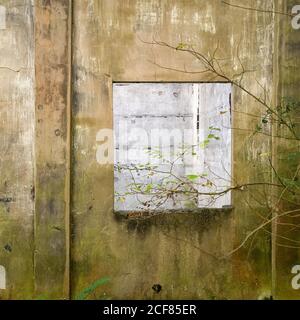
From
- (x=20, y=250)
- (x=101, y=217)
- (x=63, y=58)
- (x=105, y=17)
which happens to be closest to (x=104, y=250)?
(x=101, y=217)

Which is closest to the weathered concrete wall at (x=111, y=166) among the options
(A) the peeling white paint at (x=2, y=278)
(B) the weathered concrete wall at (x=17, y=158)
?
(B) the weathered concrete wall at (x=17, y=158)

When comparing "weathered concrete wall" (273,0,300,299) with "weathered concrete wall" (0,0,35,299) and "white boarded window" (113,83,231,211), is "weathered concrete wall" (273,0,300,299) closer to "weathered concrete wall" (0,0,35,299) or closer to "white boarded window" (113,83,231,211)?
"white boarded window" (113,83,231,211)

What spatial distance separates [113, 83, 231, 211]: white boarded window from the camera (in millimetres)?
6082

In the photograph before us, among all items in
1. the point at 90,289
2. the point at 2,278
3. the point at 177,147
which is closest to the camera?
the point at 90,289

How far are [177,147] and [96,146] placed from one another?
0.86 metres

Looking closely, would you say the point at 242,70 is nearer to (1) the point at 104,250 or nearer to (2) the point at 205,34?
(2) the point at 205,34

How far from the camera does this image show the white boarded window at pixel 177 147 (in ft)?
20.0

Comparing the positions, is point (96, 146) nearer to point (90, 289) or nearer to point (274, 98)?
point (90, 289)

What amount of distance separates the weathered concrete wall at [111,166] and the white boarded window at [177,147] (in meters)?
0.13

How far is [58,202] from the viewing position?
593cm

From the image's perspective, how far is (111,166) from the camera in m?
6.03

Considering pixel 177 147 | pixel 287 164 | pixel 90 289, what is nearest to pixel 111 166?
pixel 177 147

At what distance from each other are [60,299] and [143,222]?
3.83 feet

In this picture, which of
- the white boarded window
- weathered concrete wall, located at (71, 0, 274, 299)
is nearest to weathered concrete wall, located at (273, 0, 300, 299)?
weathered concrete wall, located at (71, 0, 274, 299)
